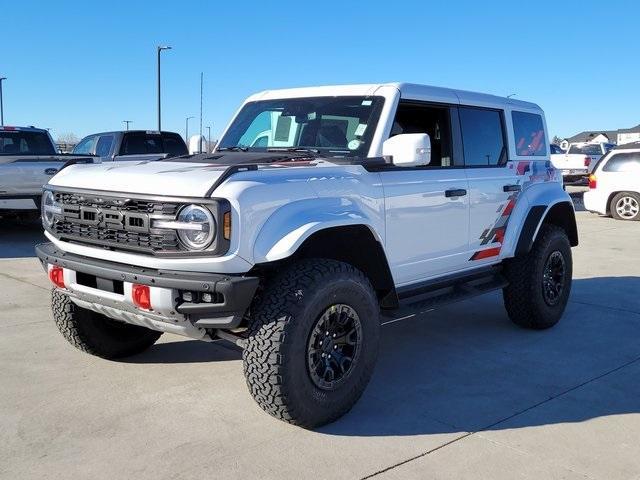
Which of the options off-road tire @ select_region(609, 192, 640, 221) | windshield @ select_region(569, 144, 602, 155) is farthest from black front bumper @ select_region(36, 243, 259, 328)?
windshield @ select_region(569, 144, 602, 155)

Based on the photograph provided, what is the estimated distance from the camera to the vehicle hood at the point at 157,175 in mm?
3279

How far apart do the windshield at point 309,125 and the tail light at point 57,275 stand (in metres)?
1.57

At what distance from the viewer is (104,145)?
13219 millimetres

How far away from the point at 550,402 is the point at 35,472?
111 inches

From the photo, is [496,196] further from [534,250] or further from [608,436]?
[608,436]

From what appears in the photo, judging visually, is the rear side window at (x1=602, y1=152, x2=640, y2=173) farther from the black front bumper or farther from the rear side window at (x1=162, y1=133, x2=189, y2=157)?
the black front bumper

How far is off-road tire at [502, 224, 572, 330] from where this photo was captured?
536cm

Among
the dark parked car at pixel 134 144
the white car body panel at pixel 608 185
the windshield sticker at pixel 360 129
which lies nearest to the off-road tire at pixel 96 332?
the windshield sticker at pixel 360 129

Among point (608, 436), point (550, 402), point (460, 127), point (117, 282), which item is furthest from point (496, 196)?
point (117, 282)

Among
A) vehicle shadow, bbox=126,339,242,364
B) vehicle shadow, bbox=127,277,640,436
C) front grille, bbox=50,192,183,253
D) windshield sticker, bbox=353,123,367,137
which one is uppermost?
windshield sticker, bbox=353,123,367,137

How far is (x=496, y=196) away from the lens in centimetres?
500

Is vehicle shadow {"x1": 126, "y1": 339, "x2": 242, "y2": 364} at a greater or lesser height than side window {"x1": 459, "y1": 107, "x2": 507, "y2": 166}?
lesser

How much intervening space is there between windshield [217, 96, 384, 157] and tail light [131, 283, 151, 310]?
153cm

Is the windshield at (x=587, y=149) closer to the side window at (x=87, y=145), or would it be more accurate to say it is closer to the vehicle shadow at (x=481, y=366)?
the side window at (x=87, y=145)
